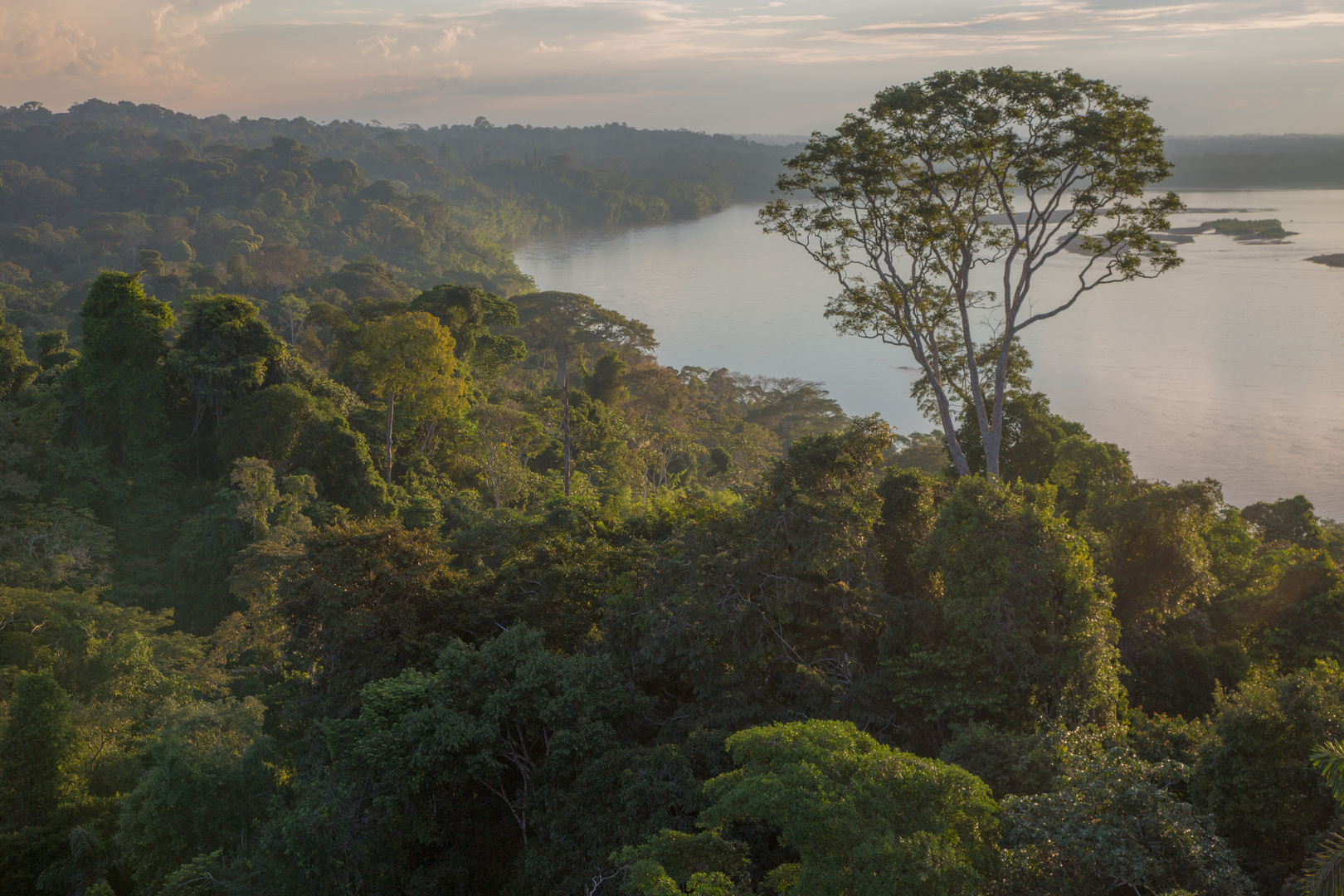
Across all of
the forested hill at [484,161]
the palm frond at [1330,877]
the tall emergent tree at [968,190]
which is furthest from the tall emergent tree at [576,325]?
the forested hill at [484,161]

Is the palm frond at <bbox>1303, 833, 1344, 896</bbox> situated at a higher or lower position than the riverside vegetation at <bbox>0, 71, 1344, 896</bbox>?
higher

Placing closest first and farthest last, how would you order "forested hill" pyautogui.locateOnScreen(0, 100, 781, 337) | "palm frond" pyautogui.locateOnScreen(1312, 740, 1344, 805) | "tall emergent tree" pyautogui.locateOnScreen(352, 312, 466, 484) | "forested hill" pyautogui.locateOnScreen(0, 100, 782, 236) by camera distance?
"palm frond" pyautogui.locateOnScreen(1312, 740, 1344, 805) < "tall emergent tree" pyautogui.locateOnScreen(352, 312, 466, 484) < "forested hill" pyautogui.locateOnScreen(0, 100, 781, 337) < "forested hill" pyautogui.locateOnScreen(0, 100, 782, 236)

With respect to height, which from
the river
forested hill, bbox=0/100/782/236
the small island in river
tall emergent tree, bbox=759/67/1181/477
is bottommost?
the river

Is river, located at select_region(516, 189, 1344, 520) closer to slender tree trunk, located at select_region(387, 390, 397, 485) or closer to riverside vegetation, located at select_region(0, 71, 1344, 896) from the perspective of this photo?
riverside vegetation, located at select_region(0, 71, 1344, 896)

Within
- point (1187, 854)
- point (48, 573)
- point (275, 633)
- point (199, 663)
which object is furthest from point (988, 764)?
point (48, 573)

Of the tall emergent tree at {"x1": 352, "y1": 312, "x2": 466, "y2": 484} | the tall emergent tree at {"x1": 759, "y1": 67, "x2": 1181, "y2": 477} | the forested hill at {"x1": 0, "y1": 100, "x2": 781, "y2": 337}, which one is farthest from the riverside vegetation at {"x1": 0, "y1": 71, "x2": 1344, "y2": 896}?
the forested hill at {"x1": 0, "y1": 100, "x2": 781, "y2": 337}

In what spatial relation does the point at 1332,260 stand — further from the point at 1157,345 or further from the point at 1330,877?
the point at 1330,877

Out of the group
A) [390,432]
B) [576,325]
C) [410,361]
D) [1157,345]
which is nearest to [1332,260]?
[1157,345]
